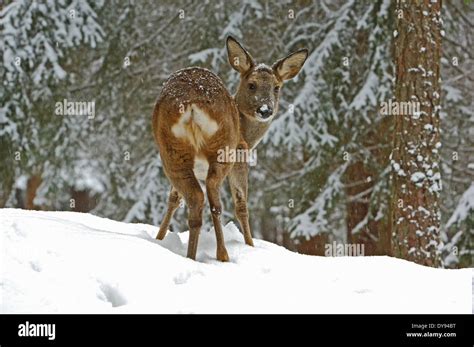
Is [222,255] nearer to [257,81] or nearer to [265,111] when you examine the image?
[265,111]

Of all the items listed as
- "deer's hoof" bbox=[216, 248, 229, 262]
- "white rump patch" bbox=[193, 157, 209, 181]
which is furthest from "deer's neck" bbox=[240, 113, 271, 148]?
"deer's hoof" bbox=[216, 248, 229, 262]

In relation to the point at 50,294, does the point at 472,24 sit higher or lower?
higher

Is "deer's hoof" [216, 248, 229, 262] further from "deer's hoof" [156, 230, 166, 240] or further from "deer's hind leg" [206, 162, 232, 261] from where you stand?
"deer's hoof" [156, 230, 166, 240]

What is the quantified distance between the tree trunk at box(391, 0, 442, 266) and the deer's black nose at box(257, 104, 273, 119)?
7.72 feet

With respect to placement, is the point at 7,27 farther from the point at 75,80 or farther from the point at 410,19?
the point at 410,19

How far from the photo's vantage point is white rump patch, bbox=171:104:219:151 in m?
5.43

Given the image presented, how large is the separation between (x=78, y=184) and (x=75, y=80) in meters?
2.04

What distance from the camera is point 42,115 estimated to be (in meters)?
13.6

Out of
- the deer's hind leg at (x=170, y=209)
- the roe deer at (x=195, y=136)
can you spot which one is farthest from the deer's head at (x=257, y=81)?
the deer's hind leg at (x=170, y=209)

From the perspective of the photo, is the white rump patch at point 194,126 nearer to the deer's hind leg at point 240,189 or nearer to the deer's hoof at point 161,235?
the deer's hoof at point 161,235

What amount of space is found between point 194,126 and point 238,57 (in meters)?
1.79

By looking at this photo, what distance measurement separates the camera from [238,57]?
7.04 m

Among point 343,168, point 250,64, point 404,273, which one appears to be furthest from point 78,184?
point 404,273

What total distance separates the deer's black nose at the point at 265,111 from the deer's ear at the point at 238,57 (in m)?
0.53
